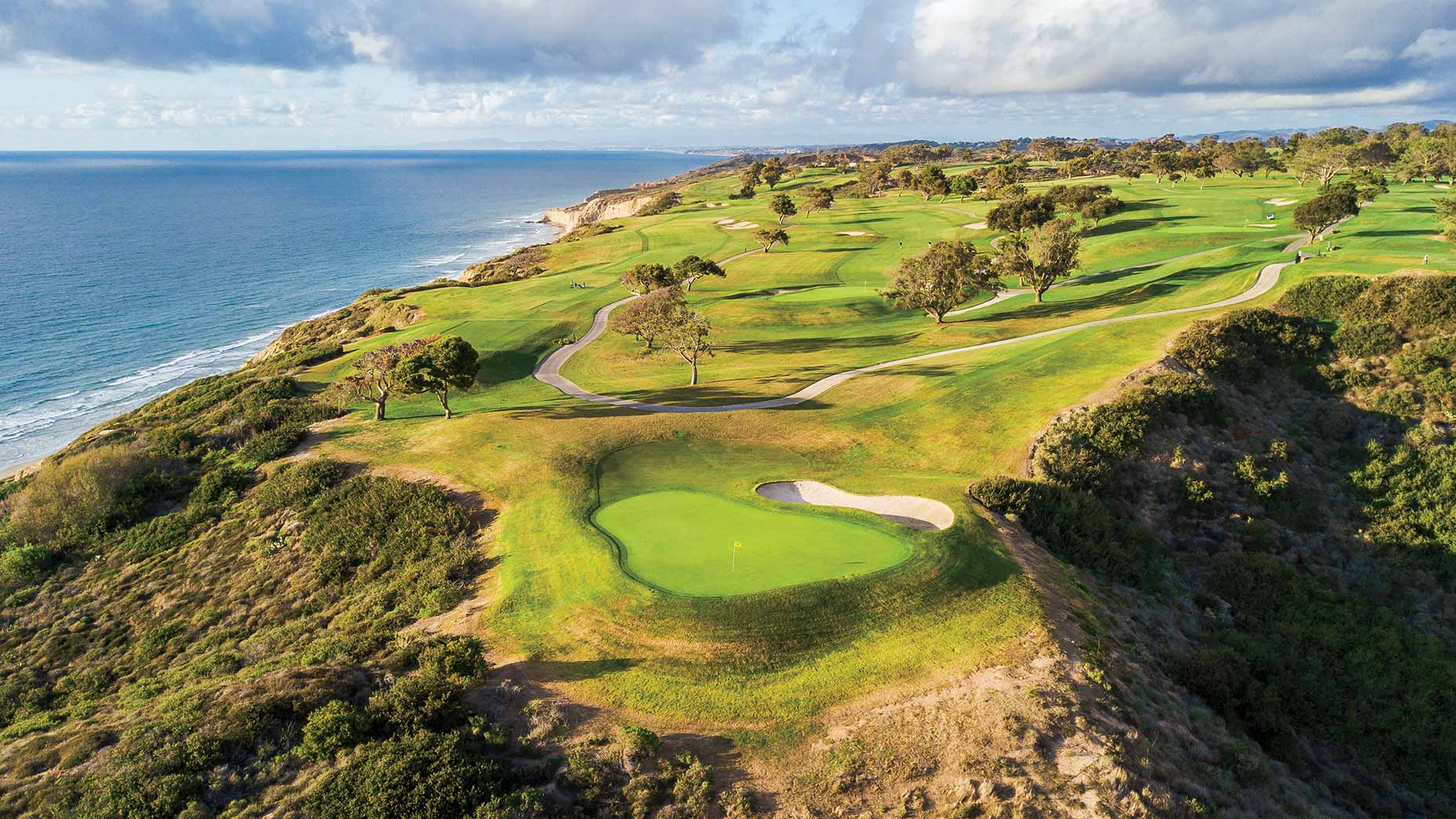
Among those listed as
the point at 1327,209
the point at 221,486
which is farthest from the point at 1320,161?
the point at 221,486

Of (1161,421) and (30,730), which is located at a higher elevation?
(1161,421)

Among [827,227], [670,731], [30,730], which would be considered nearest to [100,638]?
[30,730]

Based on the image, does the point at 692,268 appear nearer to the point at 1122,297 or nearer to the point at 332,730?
the point at 1122,297

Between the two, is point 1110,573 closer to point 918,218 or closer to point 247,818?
point 247,818

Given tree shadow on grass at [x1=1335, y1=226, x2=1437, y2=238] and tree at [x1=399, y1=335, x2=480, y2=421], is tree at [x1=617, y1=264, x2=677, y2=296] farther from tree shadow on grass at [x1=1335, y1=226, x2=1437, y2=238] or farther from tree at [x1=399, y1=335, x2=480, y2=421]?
tree shadow on grass at [x1=1335, y1=226, x2=1437, y2=238]

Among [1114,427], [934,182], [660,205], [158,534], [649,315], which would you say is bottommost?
[158,534]
